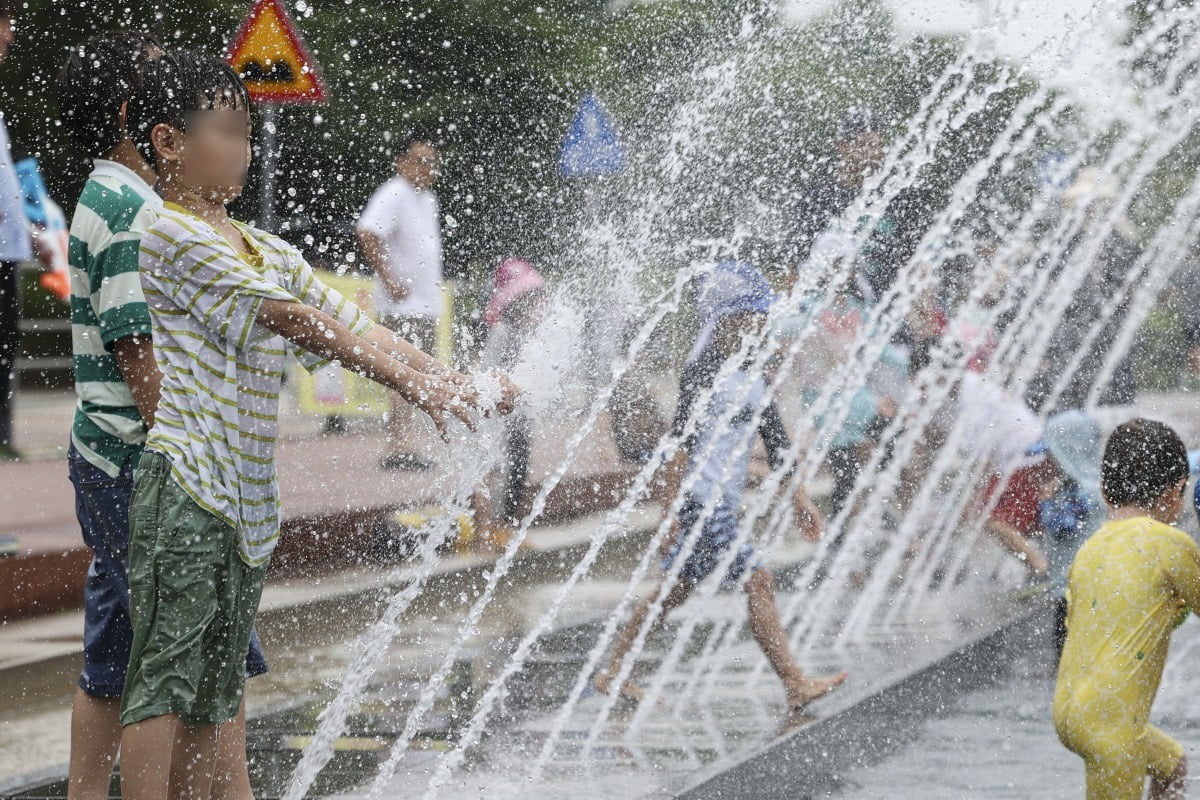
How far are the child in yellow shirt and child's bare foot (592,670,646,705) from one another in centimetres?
167

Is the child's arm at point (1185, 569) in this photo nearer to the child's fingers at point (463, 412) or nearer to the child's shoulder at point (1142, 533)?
the child's shoulder at point (1142, 533)

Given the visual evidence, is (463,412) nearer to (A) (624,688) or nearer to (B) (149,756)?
(B) (149,756)

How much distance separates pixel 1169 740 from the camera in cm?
282

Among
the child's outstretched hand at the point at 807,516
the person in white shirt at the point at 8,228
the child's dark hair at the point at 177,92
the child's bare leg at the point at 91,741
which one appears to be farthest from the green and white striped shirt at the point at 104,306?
the child's outstretched hand at the point at 807,516

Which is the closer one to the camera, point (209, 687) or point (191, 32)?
point (209, 687)

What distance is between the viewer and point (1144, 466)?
9.61 feet

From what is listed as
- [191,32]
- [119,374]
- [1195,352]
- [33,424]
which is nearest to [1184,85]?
[1195,352]

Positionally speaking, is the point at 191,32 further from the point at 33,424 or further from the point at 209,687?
the point at 209,687

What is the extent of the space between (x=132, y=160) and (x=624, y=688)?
89.0 inches

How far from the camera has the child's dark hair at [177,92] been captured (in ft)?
8.52

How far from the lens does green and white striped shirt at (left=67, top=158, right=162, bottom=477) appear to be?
2.59m

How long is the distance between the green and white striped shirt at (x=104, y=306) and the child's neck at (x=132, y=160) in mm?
48

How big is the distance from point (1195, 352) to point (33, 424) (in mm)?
11859

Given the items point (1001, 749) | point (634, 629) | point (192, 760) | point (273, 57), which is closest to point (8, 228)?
point (273, 57)
